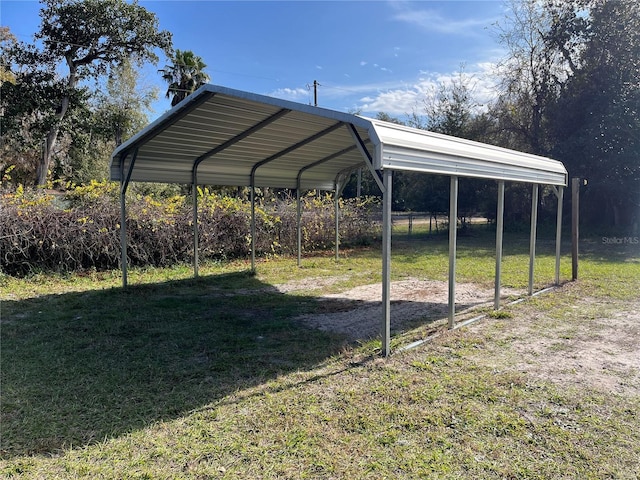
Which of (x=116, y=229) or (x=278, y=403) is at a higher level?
(x=116, y=229)

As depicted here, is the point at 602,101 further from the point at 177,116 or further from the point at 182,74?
the point at 182,74

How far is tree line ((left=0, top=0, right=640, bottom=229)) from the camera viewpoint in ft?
46.4

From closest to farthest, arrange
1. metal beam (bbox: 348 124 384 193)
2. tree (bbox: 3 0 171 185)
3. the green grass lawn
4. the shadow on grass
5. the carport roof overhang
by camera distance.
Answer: the green grass lawn
the shadow on grass
metal beam (bbox: 348 124 384 193)
the carport roof overhang
tree (bbox: 3 0 171 185)

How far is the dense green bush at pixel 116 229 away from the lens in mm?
7320

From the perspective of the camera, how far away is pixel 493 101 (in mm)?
17469

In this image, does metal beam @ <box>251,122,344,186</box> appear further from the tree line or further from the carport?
the tree line

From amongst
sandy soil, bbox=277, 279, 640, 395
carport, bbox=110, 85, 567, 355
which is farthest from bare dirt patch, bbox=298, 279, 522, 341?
carport, bbox=110, 85, 567, 355

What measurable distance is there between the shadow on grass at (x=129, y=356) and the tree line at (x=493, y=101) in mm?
11467

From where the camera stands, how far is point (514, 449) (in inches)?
94.7

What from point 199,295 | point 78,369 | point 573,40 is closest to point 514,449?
point 78,369

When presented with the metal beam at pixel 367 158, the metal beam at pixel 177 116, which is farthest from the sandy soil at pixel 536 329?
the metal beam at pixel 177 116

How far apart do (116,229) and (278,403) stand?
646 centimetres

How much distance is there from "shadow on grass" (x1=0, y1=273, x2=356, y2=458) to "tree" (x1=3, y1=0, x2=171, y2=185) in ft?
46.1

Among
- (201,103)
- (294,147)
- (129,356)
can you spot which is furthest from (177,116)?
(129,356)
